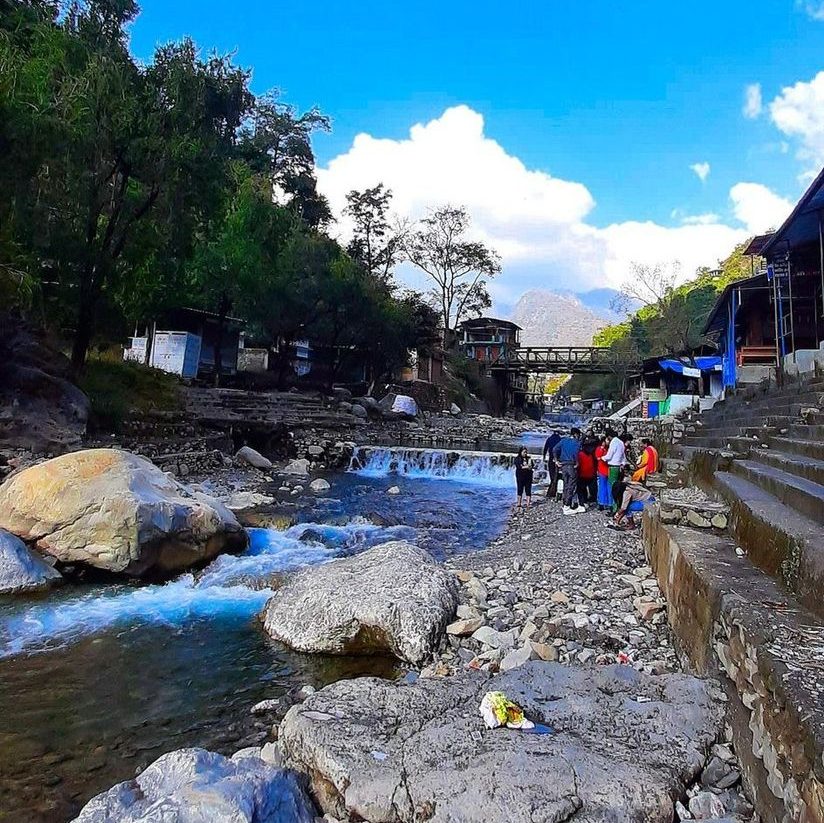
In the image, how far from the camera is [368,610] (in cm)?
670

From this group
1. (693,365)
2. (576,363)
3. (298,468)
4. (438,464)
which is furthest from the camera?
(576,363)

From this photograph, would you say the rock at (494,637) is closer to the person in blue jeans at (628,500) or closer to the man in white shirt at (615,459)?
the person in blue jeans at (628,500)

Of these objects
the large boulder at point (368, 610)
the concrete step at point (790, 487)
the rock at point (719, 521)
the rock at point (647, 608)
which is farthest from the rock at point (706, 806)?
the rock at point (719, 521)

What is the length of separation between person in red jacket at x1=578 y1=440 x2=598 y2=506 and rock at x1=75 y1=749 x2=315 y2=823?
37.1 ft

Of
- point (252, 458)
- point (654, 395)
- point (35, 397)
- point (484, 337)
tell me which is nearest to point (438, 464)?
point (252, 458)

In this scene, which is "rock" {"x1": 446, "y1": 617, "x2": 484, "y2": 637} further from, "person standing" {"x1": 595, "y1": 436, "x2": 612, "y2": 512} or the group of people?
"person standing" {"x1": 595, "y1": 436, "x2": 612, "y2": 512}

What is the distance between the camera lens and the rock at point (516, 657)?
565cm

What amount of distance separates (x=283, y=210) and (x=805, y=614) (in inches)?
1155

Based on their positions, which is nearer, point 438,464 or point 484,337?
point 438,464

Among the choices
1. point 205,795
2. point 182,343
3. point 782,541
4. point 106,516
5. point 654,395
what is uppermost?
point 654,395

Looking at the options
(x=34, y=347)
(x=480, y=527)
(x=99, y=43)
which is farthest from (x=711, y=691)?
(x=99, y=43)

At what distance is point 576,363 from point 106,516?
49.8 m

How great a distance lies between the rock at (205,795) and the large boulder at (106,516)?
571 cm

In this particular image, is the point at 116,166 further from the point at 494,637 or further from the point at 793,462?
the point at 793,462
